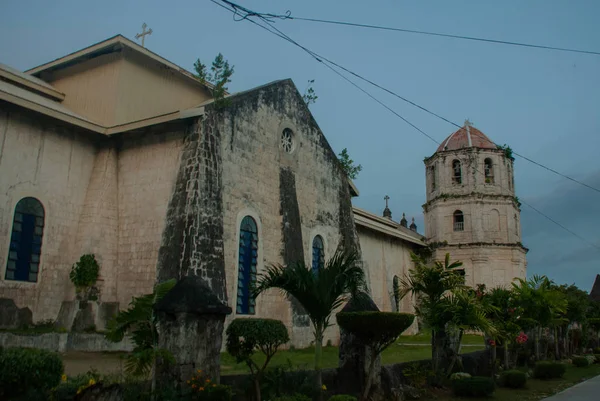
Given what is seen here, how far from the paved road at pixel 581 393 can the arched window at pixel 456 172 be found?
2295 cm

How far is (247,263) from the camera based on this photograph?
56.4ft

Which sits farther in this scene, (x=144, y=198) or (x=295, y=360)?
(x=144, y=198)

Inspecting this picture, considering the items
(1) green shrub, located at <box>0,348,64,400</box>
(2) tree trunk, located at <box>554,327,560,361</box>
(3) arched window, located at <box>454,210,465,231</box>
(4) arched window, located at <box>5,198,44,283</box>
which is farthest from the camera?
(3) arched window, located at <box>454,210,465,231</box>

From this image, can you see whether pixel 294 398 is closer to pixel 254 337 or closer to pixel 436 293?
pixel 254 337

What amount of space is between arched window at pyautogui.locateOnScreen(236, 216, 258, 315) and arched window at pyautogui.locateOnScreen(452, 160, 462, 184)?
24.4 m

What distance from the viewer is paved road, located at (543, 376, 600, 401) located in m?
13.1

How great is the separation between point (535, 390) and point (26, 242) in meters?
14.4

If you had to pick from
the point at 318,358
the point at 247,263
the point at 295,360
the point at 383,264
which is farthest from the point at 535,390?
the point at 383,264

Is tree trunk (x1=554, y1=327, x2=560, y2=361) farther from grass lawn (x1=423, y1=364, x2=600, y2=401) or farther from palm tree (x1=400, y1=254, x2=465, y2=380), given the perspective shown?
palm tree (x1=400, y1=254, x2=465, y2=380)

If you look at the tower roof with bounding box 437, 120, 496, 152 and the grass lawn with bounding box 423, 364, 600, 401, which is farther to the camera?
the tower roof with bounding box 437, 120, 496, 152

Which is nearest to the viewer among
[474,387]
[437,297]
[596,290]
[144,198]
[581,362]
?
[474,387]

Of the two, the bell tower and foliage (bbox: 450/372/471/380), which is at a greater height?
the bell tower

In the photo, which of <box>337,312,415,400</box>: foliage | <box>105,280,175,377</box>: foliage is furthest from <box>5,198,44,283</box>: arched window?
<box>337,312,415,400</box>: foliage

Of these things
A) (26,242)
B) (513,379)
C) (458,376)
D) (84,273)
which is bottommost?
(513,379)
